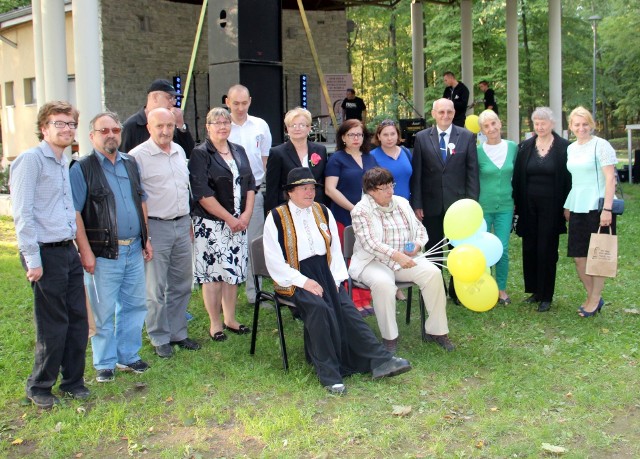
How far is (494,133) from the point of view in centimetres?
625

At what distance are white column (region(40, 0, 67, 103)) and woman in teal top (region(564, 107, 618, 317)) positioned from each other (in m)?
7.27

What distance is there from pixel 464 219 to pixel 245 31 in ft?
9.39

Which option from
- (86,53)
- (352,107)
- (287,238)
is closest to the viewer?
(287,238)

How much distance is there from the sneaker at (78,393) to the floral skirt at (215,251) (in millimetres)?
1382

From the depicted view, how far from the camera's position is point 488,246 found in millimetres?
5254

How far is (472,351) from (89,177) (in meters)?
3.04

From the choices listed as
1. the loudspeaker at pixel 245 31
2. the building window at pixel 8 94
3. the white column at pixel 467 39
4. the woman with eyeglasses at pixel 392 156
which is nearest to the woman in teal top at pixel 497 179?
the woman with eyeglasses at pixel 392 156

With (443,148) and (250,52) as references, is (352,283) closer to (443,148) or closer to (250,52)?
(443,148)

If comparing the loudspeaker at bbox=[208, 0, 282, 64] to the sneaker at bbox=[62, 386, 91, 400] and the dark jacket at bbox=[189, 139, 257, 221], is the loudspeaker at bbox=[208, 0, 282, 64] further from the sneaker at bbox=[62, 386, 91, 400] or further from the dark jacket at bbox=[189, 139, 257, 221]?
the sneaker at bbox=[62, 386, 91, 400]

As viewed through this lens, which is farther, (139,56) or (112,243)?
(139,56)

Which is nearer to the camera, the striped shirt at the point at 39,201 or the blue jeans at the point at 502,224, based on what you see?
the striped shirt at the point at 39,201

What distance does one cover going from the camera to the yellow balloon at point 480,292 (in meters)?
5.11

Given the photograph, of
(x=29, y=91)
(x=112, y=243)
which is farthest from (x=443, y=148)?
(x=29, y=91)

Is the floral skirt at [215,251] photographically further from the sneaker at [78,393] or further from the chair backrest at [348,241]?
the sneaker at [78,393]
